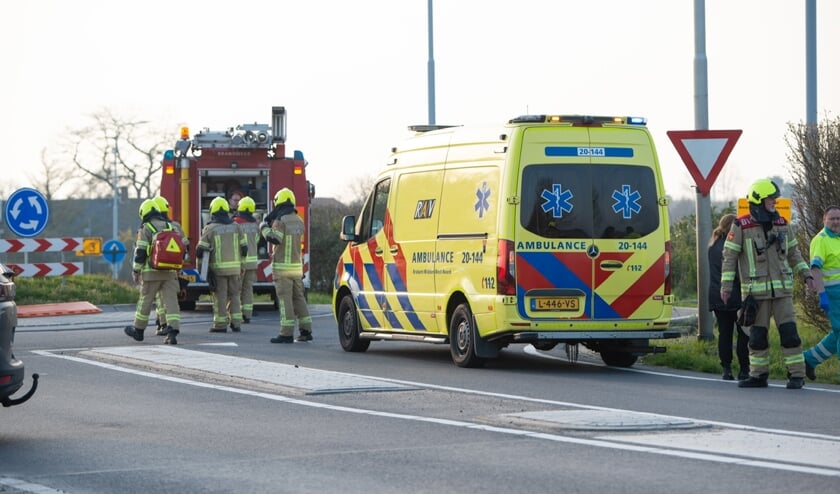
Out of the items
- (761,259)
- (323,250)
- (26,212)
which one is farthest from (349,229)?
(323,250)

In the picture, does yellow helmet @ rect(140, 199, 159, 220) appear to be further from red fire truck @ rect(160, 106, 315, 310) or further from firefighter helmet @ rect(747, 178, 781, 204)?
firefighter helmet @ rect(747, 178, 781, 204)

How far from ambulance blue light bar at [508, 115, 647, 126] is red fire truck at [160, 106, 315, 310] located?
38.5 ft

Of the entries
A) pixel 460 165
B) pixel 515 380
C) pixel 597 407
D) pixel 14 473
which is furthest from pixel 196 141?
pixel 14 473

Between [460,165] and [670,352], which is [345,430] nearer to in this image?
[460,165]

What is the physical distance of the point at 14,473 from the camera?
28.3 ft

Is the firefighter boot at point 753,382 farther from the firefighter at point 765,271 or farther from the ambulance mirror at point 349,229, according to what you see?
the ambulance mirror at point 349,229

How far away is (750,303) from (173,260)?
27.3ft

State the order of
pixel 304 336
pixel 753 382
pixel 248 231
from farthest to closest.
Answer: pixel 248 231, pixel 304 336, pixel 753 382

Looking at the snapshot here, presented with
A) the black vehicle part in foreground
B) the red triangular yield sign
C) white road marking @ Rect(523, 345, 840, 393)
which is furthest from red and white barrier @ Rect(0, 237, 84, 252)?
the black vehicle part in foreground

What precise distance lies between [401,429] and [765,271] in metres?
5.13

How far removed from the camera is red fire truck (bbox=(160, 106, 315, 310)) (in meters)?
26.6

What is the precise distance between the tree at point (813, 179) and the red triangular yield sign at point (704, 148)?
202 cm

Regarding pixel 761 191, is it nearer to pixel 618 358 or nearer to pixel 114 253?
pixel 618 358

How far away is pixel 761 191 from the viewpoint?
547 inches
